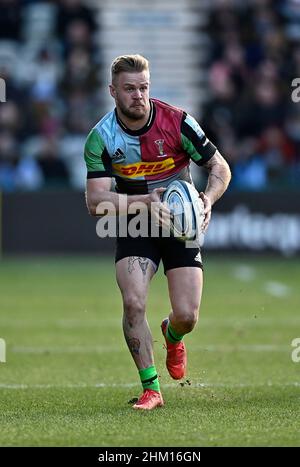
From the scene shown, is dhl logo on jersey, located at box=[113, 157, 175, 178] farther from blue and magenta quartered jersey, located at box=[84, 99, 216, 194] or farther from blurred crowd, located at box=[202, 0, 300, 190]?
blurred crowd, located at box=[202, 0, 300, 190]

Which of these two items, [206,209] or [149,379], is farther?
[149,379]

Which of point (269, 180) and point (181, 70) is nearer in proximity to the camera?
point (269, 180)

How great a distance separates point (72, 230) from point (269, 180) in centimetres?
344

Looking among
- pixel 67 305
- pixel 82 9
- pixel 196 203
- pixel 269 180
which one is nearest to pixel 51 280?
pixel 67 305

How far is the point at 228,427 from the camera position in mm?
6531

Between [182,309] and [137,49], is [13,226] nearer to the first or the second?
[137,49]

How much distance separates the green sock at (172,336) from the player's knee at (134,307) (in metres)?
0.45

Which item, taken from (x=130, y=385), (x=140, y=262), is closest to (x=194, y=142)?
(x=140, y=262)

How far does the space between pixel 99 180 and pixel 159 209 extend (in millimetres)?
492

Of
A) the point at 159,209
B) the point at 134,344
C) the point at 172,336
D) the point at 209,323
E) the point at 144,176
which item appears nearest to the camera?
the point at 159,209

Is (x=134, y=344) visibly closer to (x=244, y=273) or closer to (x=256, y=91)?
(x=244, y=273)

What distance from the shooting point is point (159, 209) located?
23.5 feet

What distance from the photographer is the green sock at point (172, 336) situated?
25.7 ft

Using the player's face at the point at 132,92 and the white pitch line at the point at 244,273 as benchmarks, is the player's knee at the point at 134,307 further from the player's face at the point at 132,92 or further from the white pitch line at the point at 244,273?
the white pitch line at the point at 244,273
